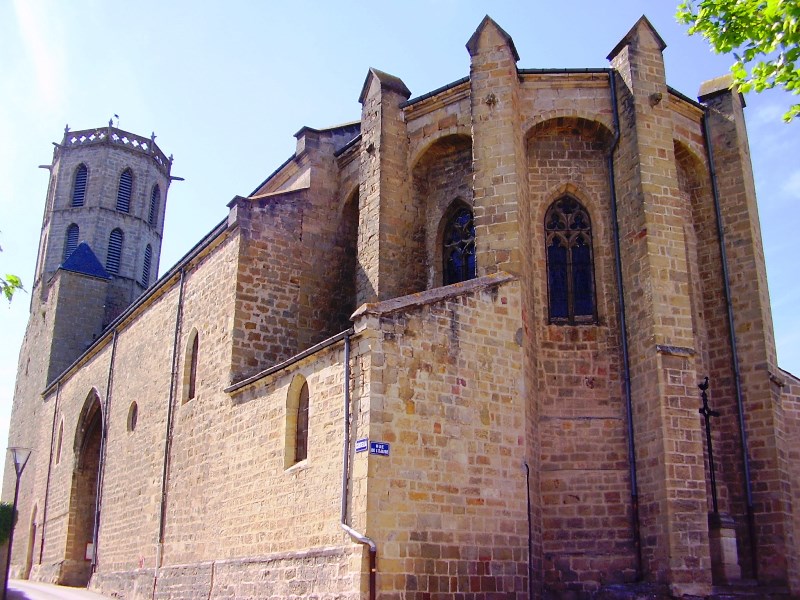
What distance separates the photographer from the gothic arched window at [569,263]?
14672mm

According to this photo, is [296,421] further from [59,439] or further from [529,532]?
[59,439]

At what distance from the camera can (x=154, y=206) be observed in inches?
1609

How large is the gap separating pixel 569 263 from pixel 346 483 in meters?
5.84

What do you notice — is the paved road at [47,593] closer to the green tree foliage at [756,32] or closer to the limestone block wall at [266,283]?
the limestone block wall at [266,283]

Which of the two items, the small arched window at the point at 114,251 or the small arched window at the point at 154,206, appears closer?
the small arched window at the point at 114,251

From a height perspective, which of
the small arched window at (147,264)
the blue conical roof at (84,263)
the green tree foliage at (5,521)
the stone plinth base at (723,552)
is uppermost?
the small arched window at (147,264)

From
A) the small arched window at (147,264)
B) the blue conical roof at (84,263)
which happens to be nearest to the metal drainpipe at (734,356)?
the blue conical roof at (84,263)

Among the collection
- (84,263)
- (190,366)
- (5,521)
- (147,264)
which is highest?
(147,264)

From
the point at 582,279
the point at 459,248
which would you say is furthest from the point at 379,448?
the point at 459,248

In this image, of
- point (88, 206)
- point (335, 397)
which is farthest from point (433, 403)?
point (88, 206)

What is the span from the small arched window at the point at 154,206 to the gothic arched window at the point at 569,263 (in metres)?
28.8

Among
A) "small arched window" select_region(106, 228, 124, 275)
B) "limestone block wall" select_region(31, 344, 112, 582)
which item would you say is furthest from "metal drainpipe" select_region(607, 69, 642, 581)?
"small arched window" select_region(106, 228, 124, 275)

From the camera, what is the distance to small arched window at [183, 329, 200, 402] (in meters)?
18.1

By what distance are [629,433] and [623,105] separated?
5.58m
